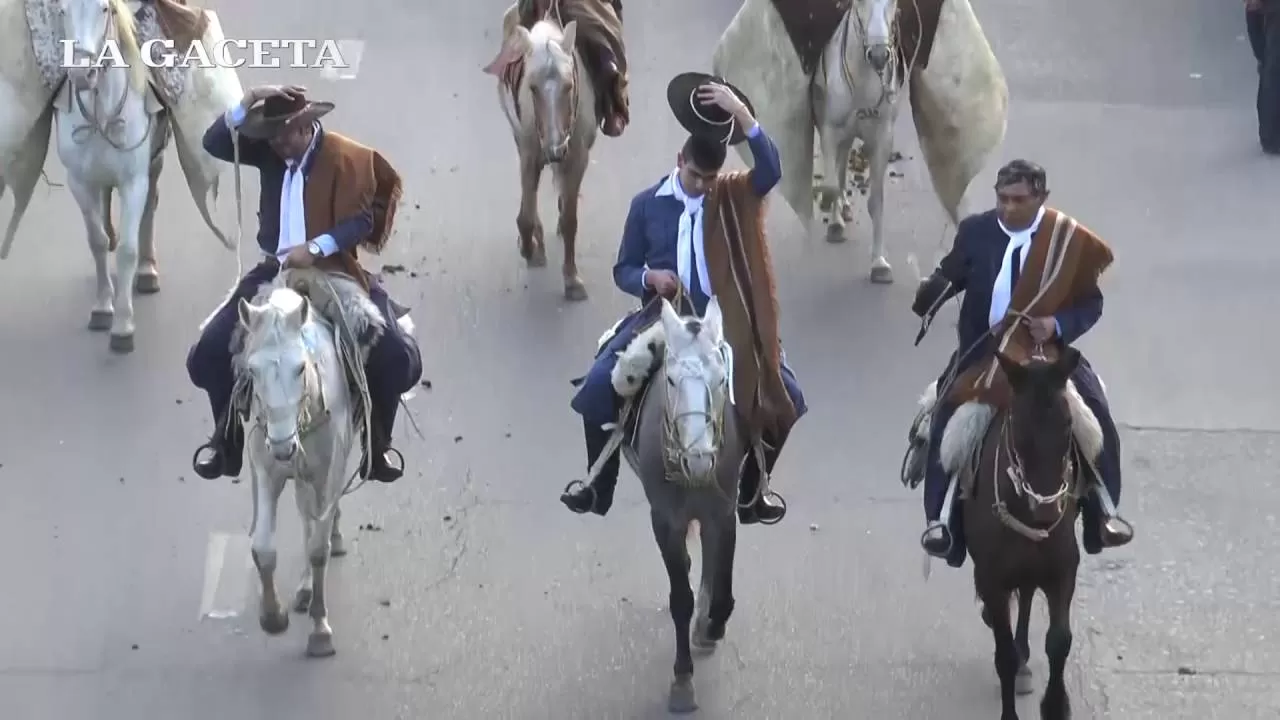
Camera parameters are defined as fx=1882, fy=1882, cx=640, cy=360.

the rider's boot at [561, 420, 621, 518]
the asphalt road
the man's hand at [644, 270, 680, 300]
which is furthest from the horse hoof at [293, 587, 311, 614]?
the man's hand at [644, 270, 680, 300]

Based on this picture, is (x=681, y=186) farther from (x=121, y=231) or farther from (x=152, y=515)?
(x=121, y=231)

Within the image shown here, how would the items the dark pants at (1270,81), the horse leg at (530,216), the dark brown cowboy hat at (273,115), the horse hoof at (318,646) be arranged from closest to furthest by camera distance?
the dark brown cowboy hat at (273,115) → the horse hoof at (318,646) → the horse leg at (530,216) → the dark pants at (1270,81)

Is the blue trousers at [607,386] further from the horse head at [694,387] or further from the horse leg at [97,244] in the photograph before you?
the horse leg at [97,244]

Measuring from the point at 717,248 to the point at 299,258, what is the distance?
1.59 metres

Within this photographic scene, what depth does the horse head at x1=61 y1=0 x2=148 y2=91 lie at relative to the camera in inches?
352

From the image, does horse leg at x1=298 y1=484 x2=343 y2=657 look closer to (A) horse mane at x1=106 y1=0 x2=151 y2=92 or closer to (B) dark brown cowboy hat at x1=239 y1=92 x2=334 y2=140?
(B) dark brown cowboy hat at x1=239 y1=92 x2=334 y2=140

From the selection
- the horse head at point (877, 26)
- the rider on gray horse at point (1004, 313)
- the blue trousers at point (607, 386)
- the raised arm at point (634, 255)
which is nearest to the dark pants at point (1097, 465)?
the rider on gray horse at point (1004, 313)

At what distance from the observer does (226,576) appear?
26.9ft

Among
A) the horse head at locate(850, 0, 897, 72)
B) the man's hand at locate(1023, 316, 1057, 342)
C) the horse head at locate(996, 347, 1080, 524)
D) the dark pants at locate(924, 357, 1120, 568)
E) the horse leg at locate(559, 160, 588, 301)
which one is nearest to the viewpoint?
the horse head at locate(996, 347, 1080, 524)

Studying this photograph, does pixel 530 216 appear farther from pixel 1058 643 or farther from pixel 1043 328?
pixel 1058 643

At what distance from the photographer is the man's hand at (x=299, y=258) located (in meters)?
Answer: 7.17

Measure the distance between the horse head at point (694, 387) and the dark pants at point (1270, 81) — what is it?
7049 mm

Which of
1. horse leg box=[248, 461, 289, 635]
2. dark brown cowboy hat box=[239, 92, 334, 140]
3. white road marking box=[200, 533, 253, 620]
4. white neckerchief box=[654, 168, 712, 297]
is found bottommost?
white road marking box=[200, 533, 253, 620]

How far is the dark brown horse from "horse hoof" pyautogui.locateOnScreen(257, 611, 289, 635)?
2.74 metres
